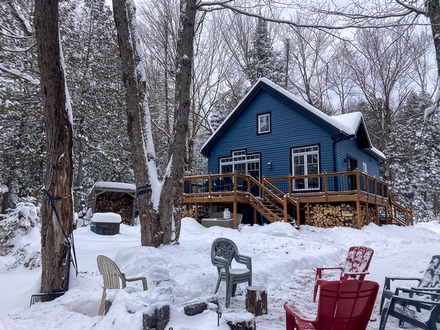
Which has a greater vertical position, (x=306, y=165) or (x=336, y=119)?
(x=336, y=119)

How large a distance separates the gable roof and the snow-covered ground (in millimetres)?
5056

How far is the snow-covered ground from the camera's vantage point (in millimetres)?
3164

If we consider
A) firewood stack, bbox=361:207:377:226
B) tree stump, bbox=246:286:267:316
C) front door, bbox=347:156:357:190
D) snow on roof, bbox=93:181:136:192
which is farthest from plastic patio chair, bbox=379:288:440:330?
snow on roof, bbox=93:181:136:192

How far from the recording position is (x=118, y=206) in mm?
16375

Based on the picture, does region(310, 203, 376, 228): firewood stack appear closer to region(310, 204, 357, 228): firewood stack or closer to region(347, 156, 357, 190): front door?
region(310, 204, 357, 228): firewood stack

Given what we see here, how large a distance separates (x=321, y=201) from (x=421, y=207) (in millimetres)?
15165

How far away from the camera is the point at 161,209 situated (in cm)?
583

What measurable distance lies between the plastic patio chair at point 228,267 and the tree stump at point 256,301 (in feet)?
1.22

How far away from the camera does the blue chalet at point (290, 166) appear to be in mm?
11383

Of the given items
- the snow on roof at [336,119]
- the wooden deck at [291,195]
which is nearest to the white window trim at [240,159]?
the wooden deck at [291,195]

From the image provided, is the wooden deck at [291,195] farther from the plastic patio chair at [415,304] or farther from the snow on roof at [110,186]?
the plastic patio chair at [415,304]

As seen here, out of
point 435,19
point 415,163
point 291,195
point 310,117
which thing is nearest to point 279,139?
point 310,117

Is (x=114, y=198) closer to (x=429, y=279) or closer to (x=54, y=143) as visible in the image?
(x=54, y=143)

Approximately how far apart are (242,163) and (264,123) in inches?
86.2
